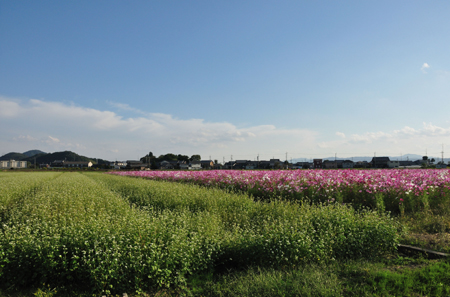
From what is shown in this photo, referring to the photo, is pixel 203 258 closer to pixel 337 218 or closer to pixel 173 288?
pixel 173 288

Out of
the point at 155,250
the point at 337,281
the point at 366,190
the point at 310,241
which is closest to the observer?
the point at 337,281

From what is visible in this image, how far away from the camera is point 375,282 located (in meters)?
4.23

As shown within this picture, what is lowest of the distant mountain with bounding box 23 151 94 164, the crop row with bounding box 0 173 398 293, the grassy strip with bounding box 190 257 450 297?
the grassy strip with bounding box 190 257 450 297

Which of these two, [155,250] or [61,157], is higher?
[61,157]

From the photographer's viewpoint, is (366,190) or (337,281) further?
(366,190)

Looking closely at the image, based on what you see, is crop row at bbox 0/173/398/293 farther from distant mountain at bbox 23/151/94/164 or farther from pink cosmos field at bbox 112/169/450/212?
distant mountain at bbox 23/151/94/164

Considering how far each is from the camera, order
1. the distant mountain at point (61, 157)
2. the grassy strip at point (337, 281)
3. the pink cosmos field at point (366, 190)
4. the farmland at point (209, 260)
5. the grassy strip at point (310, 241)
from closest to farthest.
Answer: the grassy strip at point (337, 281), the farmland at point (209, 260), the grassy strip at point (310, 241), the pink cosmos field at point (366, 190), the distant mountain at point (61, 157)

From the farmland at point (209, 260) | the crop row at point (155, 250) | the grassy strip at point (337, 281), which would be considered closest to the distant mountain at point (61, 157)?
the crop row at point (155, 250)

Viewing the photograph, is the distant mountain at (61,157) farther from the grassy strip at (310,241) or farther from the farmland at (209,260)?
the grassy strip at (310,241)

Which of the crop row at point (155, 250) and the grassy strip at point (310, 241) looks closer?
the crop row at point (155, 250)

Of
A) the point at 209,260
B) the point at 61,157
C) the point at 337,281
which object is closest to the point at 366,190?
the point at 337,281

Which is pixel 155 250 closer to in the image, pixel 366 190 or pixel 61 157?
pixel 366 190

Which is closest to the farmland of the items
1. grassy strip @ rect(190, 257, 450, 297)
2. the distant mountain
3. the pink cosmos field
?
grassy strip @ rect(190, 257, 450, 297)

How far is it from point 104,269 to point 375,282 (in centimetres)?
444
